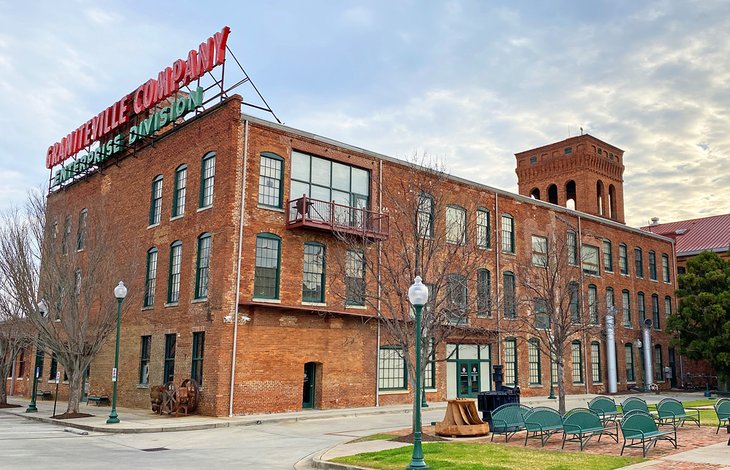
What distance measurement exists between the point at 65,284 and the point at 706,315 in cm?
3486

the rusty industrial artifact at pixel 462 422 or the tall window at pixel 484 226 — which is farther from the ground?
the tall window at pixel 484 226

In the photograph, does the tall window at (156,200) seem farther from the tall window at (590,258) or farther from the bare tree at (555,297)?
the tall window at (590,258)

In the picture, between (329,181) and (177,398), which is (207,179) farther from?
(177,398)

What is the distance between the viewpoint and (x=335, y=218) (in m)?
27.0

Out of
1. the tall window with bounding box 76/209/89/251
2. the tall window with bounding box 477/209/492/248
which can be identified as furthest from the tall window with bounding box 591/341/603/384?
the tall window with bounding box 76/209/89/251

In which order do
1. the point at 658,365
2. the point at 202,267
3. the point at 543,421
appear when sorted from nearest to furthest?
the point at 543,421
the point at 202,267
the point at 658,365

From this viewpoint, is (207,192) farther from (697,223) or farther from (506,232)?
(697,223)

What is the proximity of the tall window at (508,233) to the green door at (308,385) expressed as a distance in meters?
14.2

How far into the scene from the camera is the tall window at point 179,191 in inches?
1114

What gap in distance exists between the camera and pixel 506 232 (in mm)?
36250

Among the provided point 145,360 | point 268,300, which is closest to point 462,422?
point 268,300

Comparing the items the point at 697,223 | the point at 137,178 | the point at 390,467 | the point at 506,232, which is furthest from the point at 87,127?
the point at 697,223

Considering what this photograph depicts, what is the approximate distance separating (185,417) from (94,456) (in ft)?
29.0

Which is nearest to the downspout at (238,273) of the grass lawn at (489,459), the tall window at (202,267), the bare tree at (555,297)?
the tall window at (202,267)
